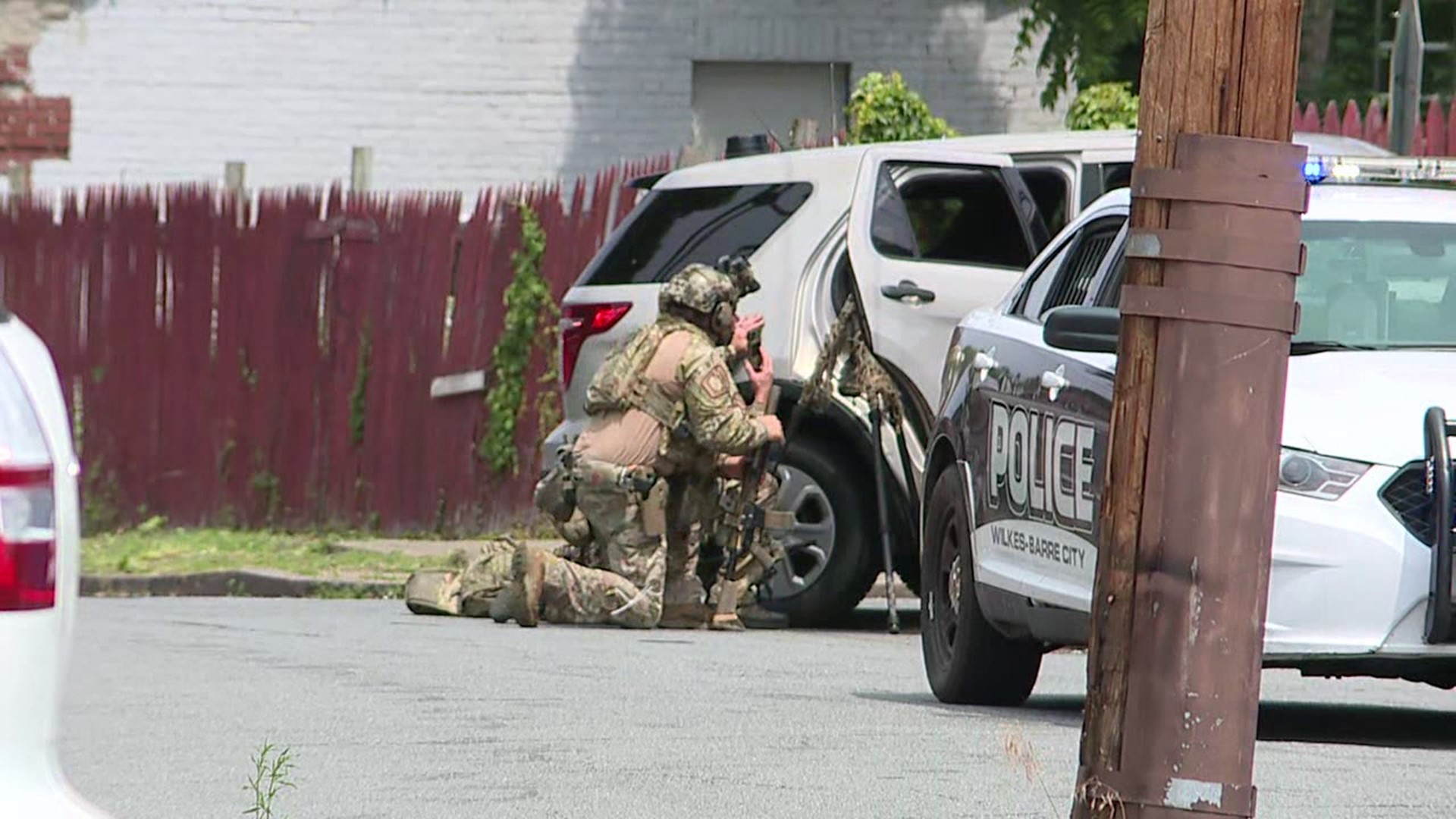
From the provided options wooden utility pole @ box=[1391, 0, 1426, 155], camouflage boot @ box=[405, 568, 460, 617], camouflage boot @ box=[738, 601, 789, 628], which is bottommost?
camouflage boot @ box=[405, 568, 460, 617]

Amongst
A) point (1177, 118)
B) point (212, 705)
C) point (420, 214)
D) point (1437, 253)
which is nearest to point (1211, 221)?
point (1177, 118)

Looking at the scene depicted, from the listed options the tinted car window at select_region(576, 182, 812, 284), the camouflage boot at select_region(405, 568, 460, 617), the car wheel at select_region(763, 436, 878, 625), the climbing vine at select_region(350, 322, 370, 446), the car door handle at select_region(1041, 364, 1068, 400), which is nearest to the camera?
the car door handle at select_region(1041, 364, 1068, 400)

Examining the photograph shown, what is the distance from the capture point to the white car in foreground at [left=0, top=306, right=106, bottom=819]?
11.3 ft

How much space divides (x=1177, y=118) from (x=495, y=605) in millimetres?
7411

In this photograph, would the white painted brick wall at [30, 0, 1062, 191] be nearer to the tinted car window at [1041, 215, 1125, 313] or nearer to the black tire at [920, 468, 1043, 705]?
the black tire at [920, 468, 1043, 705]

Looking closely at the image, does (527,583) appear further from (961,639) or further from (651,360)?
(961,639)

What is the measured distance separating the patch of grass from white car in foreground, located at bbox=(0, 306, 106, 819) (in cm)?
1077

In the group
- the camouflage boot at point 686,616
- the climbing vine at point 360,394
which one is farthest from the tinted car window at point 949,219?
the climbing vine at point 360,394

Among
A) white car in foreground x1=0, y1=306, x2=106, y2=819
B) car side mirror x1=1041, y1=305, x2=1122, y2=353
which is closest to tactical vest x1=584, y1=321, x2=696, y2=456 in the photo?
car side mirror x1=1041, y1=305, x2=1122, y2=353

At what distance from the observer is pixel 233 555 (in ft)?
51.4

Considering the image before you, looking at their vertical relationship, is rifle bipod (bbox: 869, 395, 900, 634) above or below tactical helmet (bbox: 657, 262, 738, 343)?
below

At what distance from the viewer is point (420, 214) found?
55.0 feet

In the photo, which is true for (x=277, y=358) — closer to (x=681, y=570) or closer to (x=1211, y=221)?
(x=681, y=570)

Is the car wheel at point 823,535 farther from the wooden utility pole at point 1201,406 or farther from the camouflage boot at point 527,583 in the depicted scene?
the wooden utility pole at point 1201,406
